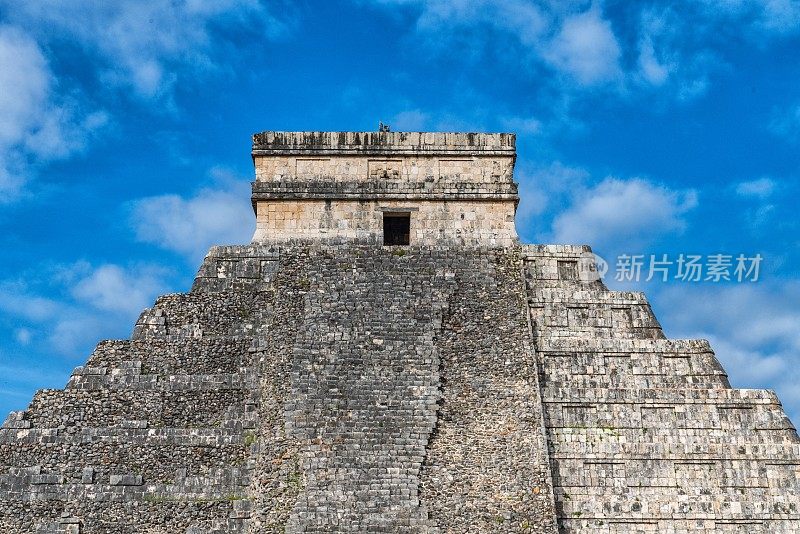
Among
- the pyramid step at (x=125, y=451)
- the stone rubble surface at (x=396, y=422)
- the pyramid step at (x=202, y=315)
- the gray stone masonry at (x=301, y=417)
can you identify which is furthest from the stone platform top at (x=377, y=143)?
the pyramid step at (x=125, y=451)

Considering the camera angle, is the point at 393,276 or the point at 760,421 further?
the point at 393,276

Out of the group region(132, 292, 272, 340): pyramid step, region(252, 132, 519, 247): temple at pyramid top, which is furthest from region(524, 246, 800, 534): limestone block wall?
region(132, 292, 272, 340): pyramid step

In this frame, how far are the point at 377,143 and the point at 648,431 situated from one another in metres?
8.00

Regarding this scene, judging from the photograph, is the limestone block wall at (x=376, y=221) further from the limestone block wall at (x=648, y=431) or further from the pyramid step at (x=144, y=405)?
the pyramid step at (x=144, y=405)

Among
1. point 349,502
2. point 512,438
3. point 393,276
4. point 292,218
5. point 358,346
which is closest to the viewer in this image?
point 349,502

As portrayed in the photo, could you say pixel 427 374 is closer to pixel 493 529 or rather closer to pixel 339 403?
pixel 339 403

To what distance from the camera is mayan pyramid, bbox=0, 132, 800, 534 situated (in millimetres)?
15594

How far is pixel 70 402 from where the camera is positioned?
17.1 meters

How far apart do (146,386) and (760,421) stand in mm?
10611

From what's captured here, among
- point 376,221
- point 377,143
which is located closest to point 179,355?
point 376,221

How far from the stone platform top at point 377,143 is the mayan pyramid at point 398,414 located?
7.10 ft

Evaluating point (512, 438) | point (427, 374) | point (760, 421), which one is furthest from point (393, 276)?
point (760, 421)

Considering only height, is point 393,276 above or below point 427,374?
above

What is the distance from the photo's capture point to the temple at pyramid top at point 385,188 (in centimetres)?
1992
